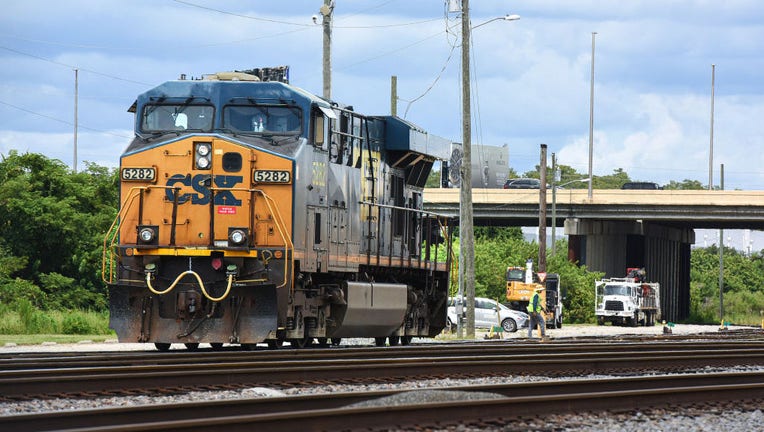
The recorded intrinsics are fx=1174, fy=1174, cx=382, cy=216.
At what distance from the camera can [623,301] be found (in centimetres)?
6178

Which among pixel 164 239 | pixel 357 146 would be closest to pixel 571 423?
pixel 164 239

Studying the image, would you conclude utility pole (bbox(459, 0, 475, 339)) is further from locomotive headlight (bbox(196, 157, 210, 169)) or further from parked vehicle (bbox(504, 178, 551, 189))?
parked vehicle (bbox(504, 178, 551, 189))

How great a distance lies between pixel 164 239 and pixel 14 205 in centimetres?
1990

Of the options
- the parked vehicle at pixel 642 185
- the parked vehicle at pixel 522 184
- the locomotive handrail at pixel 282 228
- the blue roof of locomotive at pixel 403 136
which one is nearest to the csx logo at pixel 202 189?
the locomotive handrail at pixel 282 228

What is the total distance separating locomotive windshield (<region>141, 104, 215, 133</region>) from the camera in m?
19.3

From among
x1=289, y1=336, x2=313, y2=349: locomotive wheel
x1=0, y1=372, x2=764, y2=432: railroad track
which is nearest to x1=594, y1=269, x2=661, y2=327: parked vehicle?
x1=289, y1=336, x2=313, y2=349: locomotive wheel

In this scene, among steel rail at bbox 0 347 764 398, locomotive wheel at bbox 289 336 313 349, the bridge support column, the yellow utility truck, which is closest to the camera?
steel rail at bbox 0 347 764 398

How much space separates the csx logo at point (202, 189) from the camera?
18.7 metres

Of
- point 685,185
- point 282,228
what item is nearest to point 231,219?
point 282,228

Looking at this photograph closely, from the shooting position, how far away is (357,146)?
73.4 feet

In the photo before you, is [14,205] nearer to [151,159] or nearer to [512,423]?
[151,159]

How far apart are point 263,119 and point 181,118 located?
1348 mm

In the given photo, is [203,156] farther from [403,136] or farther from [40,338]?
[40,338]

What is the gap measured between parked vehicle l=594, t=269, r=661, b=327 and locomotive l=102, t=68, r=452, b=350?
140ft
